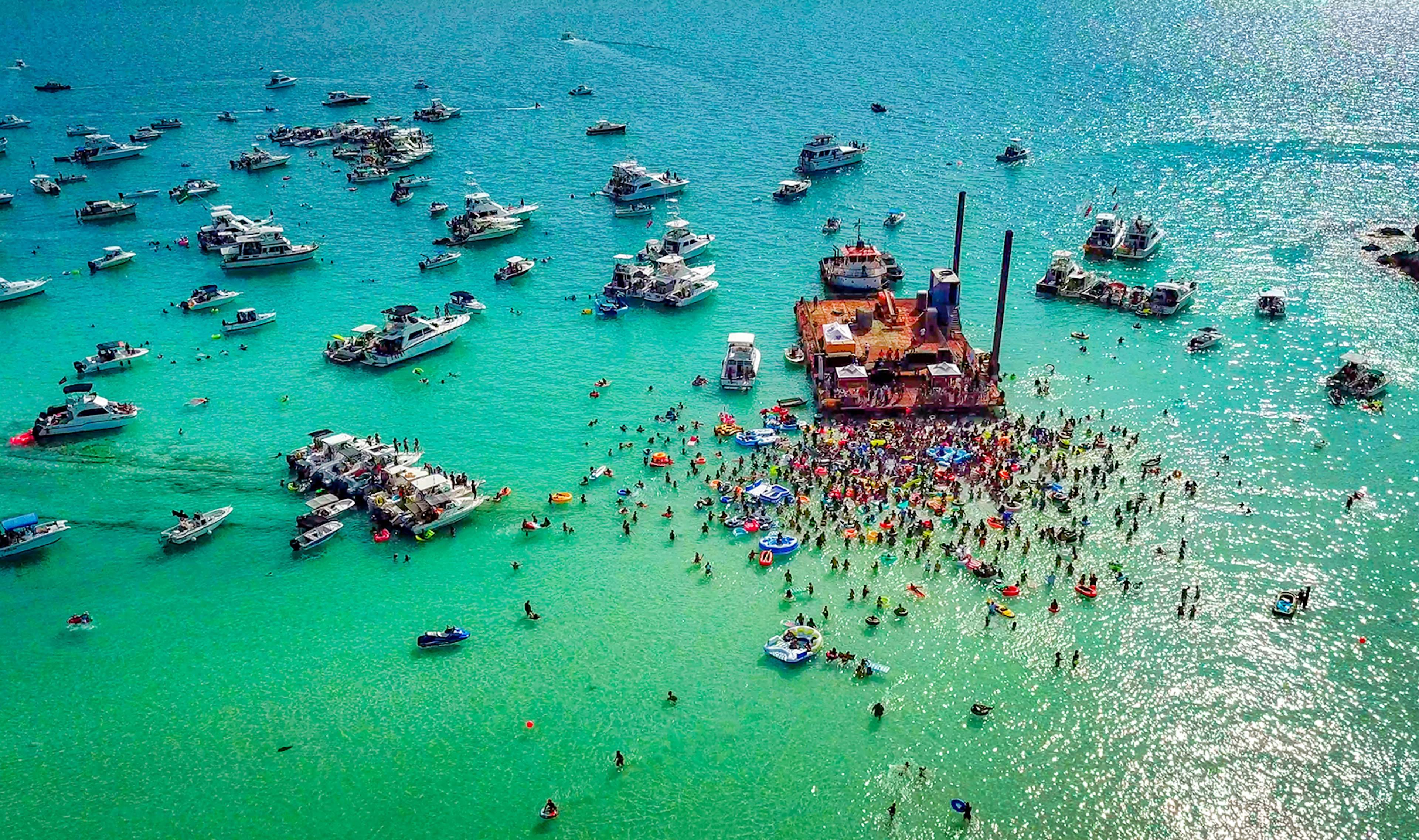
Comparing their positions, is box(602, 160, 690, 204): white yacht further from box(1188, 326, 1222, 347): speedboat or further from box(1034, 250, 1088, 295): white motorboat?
box(1188, 326, 1222, 347): speedboat

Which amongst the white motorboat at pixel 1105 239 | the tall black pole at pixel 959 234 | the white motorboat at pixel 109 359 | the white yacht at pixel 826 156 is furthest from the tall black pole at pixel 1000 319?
the white motorboat at pixel 109 359

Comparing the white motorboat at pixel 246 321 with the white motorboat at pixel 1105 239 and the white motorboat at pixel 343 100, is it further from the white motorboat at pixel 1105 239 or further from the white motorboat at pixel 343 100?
the white motorboat at pixel 343 100

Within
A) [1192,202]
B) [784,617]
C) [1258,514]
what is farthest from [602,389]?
[1192,202]

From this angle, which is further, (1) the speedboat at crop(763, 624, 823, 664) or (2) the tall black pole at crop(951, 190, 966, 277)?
(2) the tall black pole at crop(951, 190, 966, 277)

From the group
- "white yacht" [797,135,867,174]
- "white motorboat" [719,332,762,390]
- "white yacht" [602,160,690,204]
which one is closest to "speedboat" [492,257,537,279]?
"white yacht" [602,160,690,204]

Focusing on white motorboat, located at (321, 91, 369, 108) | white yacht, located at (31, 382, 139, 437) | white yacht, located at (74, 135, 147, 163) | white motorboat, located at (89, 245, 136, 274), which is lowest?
white yacht, located at (31, 382, 139, 437)

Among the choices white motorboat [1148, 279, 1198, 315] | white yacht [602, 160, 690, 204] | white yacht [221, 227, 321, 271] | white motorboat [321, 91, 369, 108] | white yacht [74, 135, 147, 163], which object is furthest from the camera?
white motorboat [321, 91, 369, 108]

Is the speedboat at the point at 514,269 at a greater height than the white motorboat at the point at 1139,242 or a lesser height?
lesser

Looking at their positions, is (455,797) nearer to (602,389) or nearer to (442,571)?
(442,571)
